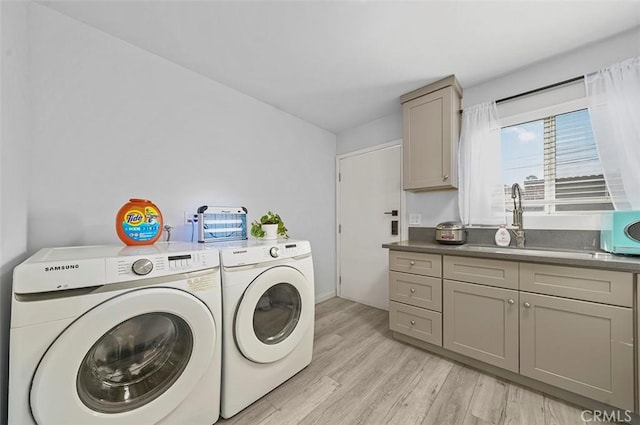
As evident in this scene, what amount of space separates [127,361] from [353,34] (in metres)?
2.21

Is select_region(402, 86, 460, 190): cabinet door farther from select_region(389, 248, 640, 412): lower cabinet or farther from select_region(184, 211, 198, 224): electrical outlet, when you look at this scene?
select_region(184, 211, 198, 224): electrical outlet

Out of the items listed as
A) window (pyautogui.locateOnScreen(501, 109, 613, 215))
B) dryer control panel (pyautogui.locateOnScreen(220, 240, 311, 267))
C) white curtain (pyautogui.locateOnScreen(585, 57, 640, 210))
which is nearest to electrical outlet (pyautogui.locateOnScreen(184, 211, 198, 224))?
dryer control panel (pyautogui.locateOnScreen(220, 240, 311, 267))

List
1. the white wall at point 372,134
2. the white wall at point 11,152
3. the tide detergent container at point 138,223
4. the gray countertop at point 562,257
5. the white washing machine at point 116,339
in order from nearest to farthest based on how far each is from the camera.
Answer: the white washing machine at point 116,339, the white wall at point 11,152, the gray countertop at point 562,257, the tide detergent container at point 138,223, the white wall at point 372,134

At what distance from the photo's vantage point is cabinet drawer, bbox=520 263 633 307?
1.18 meters

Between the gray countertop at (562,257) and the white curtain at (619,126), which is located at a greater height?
the white curtain at (619,126)

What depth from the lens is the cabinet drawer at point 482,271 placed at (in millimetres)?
1492

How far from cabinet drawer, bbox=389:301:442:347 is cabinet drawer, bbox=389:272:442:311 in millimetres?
52

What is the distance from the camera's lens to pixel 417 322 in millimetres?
1896

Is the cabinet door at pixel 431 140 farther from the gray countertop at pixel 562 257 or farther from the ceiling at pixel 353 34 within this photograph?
the gray countertop at pixel 562 257

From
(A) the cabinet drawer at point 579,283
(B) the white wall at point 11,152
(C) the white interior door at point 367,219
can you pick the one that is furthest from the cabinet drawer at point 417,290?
(B) the white wall at point 11,152

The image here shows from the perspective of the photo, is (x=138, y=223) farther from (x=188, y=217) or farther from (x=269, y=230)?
(x=269, y=230)

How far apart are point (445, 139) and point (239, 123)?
1.91 m

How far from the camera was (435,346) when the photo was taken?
183 cm

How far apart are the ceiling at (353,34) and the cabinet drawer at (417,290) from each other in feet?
5.67
